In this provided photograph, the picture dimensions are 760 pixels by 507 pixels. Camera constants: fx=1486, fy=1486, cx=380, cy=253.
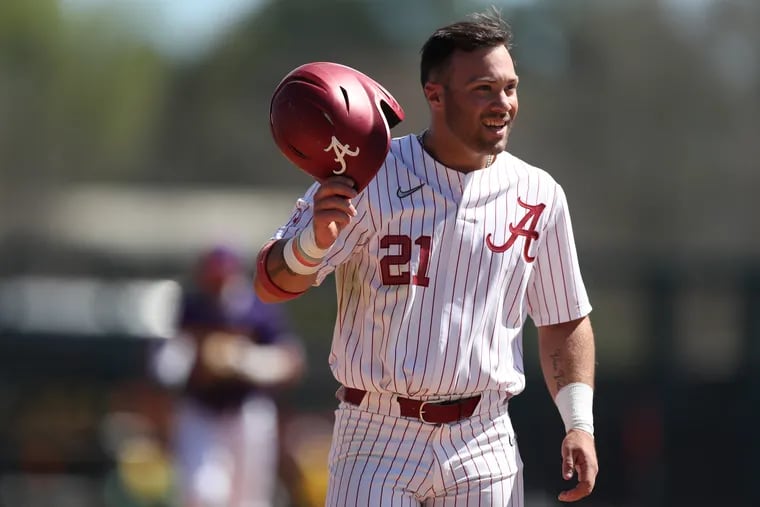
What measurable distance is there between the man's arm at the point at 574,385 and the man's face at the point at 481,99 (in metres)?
0.68

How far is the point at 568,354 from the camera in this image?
4863 millimetres

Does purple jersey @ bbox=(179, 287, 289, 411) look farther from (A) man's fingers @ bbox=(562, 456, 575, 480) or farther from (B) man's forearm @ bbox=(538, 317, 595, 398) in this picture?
(A) man's fingers @ bbox=(562, 456, 575, 480)

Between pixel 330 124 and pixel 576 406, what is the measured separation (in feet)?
4.02

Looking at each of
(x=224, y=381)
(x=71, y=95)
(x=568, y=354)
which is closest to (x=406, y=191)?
(x=568, y=354)

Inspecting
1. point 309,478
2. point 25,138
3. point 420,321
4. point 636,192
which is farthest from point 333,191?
point 25,138

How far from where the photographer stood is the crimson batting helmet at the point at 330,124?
439 cm

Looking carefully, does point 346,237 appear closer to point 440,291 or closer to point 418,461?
point 440,291

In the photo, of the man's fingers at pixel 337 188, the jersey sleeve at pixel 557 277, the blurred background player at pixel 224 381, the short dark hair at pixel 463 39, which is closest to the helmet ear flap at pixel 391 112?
the short dark hair at pixel 463 39

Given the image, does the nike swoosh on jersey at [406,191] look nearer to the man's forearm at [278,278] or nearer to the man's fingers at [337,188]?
the man's fingers at [337,188]

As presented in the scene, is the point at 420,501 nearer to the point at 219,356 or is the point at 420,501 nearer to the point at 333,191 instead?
the point at 333,191

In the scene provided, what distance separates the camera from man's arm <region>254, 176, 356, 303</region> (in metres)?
4.29

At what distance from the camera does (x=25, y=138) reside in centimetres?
4366

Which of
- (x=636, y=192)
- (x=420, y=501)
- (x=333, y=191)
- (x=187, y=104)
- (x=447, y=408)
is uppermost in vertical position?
(x=187, y=104)

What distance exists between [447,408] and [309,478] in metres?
7.39
